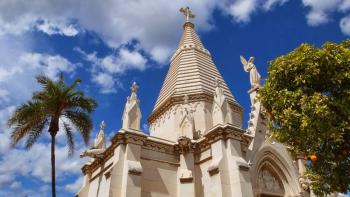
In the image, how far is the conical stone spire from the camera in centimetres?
2266

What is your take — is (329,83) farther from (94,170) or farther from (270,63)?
(94,170)

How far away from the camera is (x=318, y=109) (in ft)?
36.0

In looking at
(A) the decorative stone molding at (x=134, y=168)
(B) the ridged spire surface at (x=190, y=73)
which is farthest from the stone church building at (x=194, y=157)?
(B) the ridged spire surface at (x=190, y=73)

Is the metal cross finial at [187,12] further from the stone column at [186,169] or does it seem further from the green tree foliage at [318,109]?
the green tree foliage at [318,109]

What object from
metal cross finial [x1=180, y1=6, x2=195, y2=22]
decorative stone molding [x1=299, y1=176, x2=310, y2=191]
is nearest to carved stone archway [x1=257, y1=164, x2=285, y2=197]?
decorative stone molding [x1=299, y1=176, x2=310, y2=191]

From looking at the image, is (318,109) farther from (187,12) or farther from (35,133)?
(187,12)

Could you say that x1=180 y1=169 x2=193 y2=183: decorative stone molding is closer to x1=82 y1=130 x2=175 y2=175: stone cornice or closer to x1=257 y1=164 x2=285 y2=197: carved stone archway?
x1=82 y1=130 x2=175 y2=175: stone cornice

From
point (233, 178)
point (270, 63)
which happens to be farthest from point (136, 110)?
point (270, 63)

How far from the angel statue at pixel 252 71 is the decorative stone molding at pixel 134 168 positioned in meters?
10.2

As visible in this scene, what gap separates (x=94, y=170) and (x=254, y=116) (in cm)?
1109

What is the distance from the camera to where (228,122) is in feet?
55.9

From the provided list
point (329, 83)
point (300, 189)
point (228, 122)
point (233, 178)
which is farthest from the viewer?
point (300, 189)

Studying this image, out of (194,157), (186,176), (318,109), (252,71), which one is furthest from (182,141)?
(318,109)

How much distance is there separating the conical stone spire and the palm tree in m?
6.93
